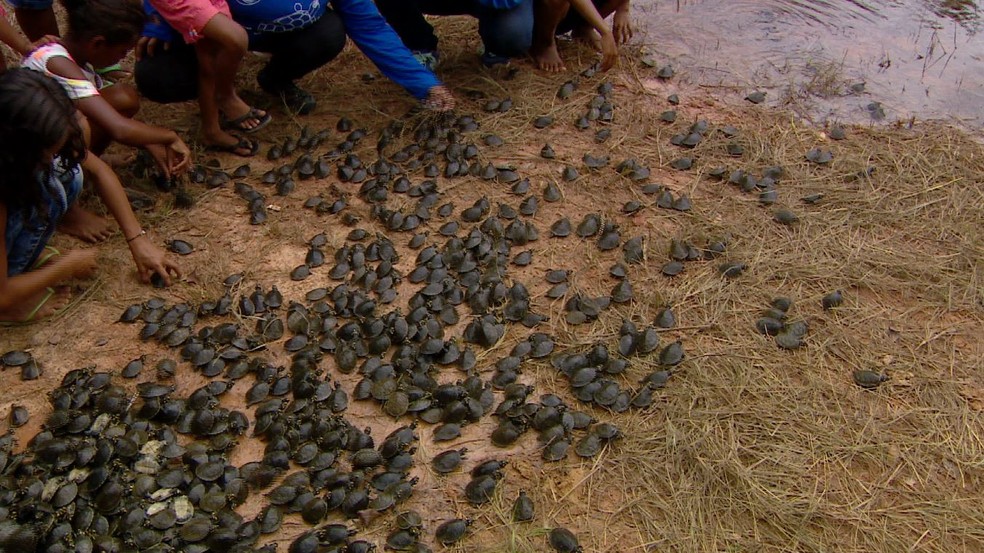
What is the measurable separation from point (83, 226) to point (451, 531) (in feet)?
7.87

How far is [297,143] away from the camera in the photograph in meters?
4.41

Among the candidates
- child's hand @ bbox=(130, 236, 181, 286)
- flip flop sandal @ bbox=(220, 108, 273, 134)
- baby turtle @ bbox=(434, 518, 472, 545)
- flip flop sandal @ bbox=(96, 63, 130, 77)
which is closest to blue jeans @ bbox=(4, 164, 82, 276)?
child's hand @ bbox=(130, 236, 181, 286)

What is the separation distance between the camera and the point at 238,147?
4.33m

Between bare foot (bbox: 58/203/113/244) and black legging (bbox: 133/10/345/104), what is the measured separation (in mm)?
845

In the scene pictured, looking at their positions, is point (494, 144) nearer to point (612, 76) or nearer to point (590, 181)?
point (590, 181)

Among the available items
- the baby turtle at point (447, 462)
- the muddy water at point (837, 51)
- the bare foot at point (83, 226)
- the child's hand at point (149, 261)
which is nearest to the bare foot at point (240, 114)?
the bare foot at point (83, 226)

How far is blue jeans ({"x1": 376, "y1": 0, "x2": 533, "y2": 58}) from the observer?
4703 millimetres

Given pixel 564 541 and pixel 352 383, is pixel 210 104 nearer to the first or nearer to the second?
pixel 352 383

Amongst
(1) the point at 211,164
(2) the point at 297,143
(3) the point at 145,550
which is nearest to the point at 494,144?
(2) the point at 297,143

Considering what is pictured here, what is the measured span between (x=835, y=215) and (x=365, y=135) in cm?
257

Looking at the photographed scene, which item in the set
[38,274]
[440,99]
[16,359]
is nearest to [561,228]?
[440,99]

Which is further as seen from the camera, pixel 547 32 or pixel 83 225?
pixel 547 32

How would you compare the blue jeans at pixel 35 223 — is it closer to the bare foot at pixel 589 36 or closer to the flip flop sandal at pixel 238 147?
the flip flop sandal at pixel 238 147

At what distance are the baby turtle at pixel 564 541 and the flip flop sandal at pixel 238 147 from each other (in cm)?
280
